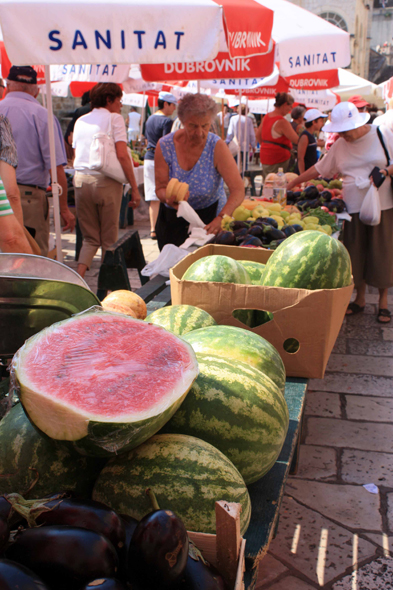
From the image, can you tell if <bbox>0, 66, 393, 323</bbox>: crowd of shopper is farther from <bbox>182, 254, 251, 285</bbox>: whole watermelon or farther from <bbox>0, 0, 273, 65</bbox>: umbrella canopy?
<bbox>182, 254, 251, 285</bbox>: whole watermelon

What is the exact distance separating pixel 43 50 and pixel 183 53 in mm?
954

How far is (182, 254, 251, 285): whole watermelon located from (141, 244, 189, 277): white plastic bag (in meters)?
0.99

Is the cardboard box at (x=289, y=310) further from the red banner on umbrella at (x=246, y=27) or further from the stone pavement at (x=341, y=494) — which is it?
the red banner on umbrella at (x=246, y=27)

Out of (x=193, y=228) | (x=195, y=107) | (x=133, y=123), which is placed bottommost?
(x=193, y=228)

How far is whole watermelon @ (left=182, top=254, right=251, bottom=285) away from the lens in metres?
2.26

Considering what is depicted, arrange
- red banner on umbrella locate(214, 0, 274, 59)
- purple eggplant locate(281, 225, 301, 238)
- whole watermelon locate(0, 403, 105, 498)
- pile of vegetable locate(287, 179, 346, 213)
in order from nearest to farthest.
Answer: whole watermelon locate(0, 403, 105, 498) < purple eggplant locate(281, 225, 301, 238) < red banner on umbrella locate(214, 0, 274, 59) < pile of vegetable locate(287, 179, 346, 213)

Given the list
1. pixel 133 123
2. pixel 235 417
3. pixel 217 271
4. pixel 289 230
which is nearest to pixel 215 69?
pixel 289 230

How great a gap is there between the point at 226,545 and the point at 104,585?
0.26m

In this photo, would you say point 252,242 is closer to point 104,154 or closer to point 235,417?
point 235,417

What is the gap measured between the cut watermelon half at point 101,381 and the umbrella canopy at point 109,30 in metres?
2.60

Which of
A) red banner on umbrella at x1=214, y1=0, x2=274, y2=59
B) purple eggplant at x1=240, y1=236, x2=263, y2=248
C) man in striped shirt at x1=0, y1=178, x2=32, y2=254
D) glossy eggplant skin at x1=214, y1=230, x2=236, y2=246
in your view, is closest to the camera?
man in striped shirt at x1=0, y1=178, x2=32, y2=254

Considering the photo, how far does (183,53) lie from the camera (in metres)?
3.50

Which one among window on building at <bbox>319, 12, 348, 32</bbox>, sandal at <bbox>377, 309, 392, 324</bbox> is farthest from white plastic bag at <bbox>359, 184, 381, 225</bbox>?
window on building at <bbox>319, 12, 348, 32</bbox>

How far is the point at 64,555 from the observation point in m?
0.75
